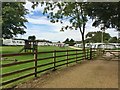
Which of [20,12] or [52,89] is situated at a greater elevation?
[20,12]

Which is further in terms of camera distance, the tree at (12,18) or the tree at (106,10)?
the tree at (12,18)

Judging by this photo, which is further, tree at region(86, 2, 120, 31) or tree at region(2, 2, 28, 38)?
tree at region(2, 2, 28, 38)

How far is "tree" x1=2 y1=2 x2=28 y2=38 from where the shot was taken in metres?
44.1

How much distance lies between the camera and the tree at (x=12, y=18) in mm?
44100

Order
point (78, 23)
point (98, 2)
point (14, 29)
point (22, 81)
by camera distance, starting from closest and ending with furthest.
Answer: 1. point (22, 81)
2. point (98, 2)
3. point (78, 23)
4. point (14, 29)

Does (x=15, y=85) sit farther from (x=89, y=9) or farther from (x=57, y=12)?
(x=57, y=12)

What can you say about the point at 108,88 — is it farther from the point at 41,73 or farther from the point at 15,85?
the point at 41,73

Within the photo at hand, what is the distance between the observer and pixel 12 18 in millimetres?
47250

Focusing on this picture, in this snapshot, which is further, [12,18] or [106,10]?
[12,18]

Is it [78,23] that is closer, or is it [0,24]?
[78,23]

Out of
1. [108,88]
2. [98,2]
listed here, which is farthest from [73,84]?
[98,2]

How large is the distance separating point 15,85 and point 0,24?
34148 millimetres

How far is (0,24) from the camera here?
43.7 metres

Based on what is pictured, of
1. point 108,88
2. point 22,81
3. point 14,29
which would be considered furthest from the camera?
point 14,29
